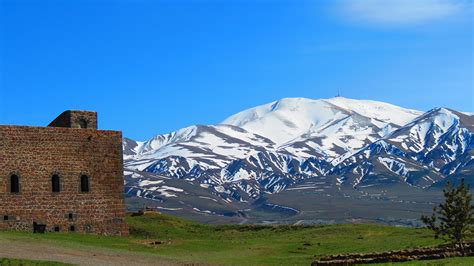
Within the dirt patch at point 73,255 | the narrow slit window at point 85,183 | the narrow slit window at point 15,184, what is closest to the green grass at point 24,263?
the dirt patch at point 73,255

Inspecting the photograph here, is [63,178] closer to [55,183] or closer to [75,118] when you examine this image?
[55,183]

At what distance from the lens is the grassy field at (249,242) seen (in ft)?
137

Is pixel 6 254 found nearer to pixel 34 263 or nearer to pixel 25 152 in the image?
pixel 34 263

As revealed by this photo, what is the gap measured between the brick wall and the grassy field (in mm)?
2695

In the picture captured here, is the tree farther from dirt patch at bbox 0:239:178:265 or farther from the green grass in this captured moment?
the green grass

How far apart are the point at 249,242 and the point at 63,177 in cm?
1391

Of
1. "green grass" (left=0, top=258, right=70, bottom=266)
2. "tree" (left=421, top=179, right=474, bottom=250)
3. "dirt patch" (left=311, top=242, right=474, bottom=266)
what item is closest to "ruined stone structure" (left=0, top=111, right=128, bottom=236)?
"green grass" (left=0, top=258, right=70, bottom=266)

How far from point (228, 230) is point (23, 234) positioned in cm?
2498

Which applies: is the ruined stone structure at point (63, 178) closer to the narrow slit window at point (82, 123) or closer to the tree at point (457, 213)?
the narrow slit window at point (82, 123)

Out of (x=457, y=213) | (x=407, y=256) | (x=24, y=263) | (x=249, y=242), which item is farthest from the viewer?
(x=249, y=242)

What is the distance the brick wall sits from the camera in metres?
49.6

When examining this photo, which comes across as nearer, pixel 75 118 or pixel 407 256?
pixel 407 256

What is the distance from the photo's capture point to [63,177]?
51.5 meters

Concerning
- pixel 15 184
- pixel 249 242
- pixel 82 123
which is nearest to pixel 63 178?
pixel 15 184
